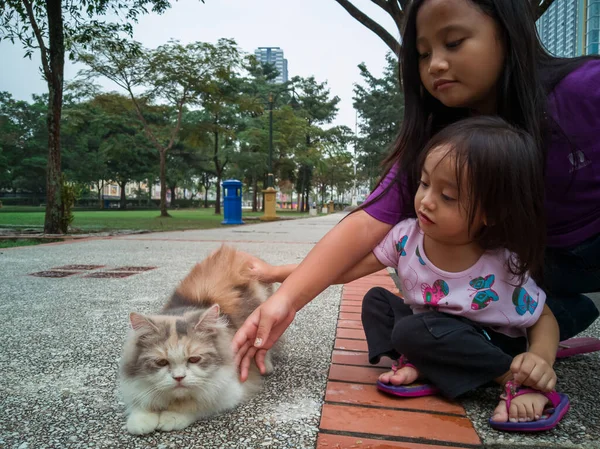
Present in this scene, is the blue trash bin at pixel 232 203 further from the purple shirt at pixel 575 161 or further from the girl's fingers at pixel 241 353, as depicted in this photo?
the purple shirt at pixel 575 161

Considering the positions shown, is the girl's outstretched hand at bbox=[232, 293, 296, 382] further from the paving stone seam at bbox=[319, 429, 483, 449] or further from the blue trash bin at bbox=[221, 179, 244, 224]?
the blue trash bin at bbox=[221, 179, 244, 224]

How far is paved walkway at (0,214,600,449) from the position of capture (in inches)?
53.8

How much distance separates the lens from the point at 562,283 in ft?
6.11

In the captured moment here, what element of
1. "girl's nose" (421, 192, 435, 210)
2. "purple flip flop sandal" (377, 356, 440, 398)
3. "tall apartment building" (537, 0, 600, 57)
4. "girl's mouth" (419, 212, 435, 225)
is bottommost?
"purple flip flop sandal" (377, 356, 440, 398)

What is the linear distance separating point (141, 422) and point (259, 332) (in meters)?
0.47

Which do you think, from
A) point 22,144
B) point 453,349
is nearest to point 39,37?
point 453,349

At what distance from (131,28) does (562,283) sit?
8906mm

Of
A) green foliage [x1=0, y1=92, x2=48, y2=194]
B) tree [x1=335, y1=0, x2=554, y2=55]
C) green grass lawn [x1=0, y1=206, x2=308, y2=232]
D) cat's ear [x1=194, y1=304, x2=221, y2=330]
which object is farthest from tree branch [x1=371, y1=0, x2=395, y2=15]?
green foliage [x1=0, y1=92, x2=48, y2=194]

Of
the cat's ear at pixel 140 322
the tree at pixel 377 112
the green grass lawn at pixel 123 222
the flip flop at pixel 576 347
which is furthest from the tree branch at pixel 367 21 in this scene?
the tree at pixel 377 112

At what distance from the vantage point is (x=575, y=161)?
1.63 meters

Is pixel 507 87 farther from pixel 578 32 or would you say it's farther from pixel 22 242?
pixel 22 242

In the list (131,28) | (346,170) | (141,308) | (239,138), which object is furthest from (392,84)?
(141,308)

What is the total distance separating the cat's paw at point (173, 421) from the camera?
1437 millimetres

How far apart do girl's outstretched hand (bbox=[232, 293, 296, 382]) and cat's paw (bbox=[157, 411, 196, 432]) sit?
0.75 ft
